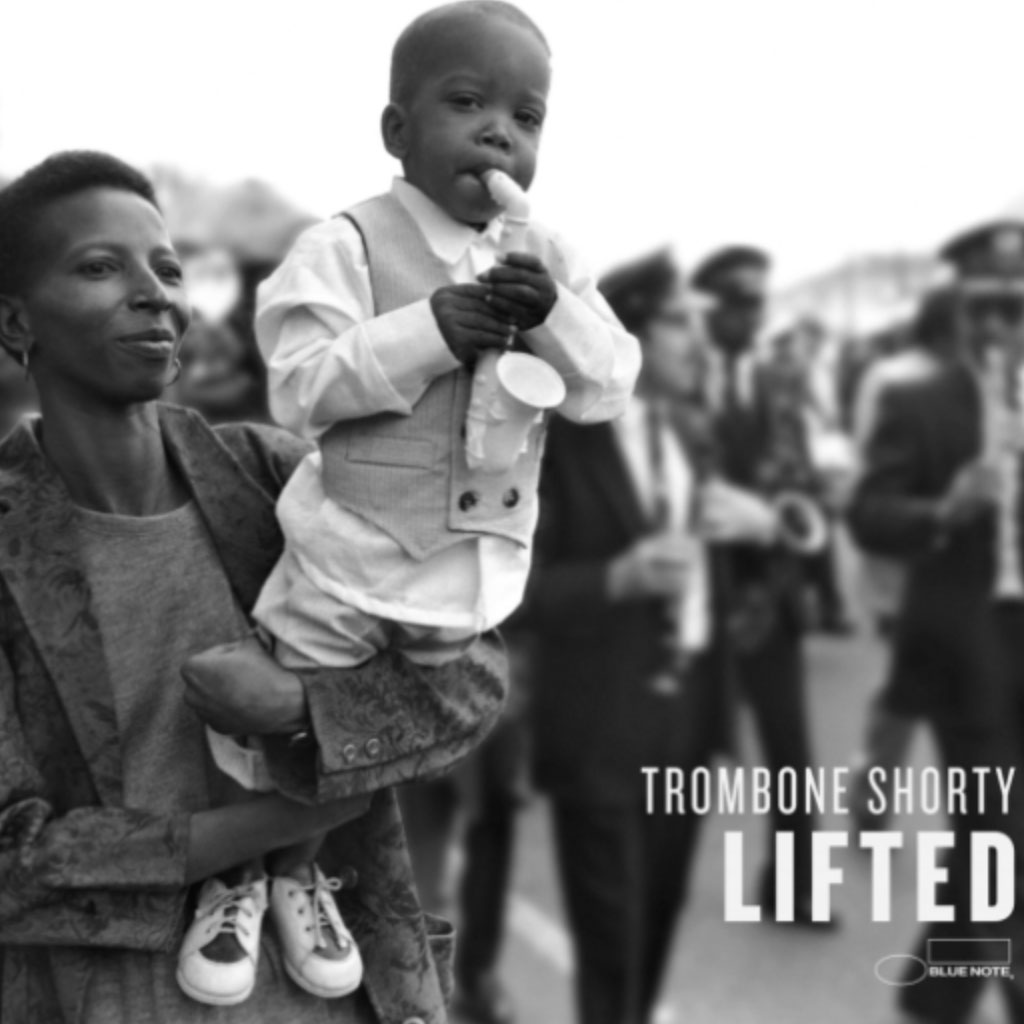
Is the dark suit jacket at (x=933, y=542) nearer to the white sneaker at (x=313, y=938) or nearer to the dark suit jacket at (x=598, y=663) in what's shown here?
the dark suit jacket at (x=598, y=663)

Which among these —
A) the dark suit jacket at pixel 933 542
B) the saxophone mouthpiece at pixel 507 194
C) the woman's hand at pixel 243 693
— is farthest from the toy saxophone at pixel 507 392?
the dark suit jacket at pixel 933 542

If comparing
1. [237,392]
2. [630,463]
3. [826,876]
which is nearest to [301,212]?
[237,392]

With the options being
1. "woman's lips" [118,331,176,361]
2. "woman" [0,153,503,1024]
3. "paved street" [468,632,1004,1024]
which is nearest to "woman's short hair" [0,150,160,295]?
"woman" [0,153,503,1024]

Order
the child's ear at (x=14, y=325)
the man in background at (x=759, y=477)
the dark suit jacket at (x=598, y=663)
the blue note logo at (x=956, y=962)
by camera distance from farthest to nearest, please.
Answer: the blue note logo at (x=956, y=962) < the man in background at (x=759, y=477) < the dark suit jacket at (x=598, y=663) < the child's ear at (x=14, y=325)

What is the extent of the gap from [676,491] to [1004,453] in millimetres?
598

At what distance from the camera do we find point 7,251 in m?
1.54

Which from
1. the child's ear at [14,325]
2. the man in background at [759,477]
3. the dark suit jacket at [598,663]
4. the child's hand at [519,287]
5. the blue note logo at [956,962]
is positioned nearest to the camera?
the child's hand at [519,287]

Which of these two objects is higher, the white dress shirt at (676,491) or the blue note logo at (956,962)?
the white dress shirt at (676,491)

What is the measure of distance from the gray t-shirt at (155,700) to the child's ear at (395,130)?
1.14 feet

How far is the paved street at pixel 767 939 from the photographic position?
11.4ft

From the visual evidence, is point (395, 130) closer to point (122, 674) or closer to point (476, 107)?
point (476, 107)

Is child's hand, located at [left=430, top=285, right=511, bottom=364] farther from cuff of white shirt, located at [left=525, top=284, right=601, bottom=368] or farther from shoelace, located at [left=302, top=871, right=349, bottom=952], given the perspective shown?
shoelace, located at [left=302, top=871, right=349, bottom=952]

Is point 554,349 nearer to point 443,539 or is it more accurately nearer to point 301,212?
point 443,539

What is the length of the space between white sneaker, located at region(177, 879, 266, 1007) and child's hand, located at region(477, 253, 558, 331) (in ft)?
1.72
